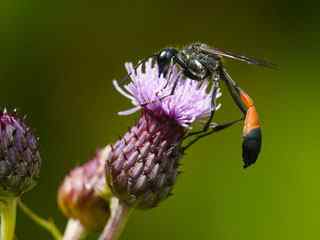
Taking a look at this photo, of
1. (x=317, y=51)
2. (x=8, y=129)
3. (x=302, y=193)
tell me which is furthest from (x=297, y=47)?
(x=8, y=129)

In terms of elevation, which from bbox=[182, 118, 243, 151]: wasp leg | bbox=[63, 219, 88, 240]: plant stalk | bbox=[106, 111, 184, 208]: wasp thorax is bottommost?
bbox=[63, 219, 88, 240]: plant stalk

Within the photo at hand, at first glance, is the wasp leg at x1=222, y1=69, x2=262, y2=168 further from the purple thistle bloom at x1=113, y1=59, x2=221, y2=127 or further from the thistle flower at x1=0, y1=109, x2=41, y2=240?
the thistle flower at x1=0, y1=109, x2=41, y2=240

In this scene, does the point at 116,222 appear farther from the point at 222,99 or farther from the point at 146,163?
the point at 222,99

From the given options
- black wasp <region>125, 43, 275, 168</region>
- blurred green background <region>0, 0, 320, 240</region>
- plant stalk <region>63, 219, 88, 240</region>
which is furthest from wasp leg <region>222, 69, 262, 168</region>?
blurred green background <region>0, 0, 320, 240</region>

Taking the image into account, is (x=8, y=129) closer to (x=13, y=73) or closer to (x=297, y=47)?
(x=13, y=73)

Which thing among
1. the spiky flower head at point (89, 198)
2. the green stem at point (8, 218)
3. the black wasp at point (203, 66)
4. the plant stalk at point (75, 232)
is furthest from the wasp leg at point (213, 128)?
the green stem at point (8, 218)

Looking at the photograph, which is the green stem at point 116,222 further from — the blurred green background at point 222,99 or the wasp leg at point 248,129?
the blurred green background at point 222,99
